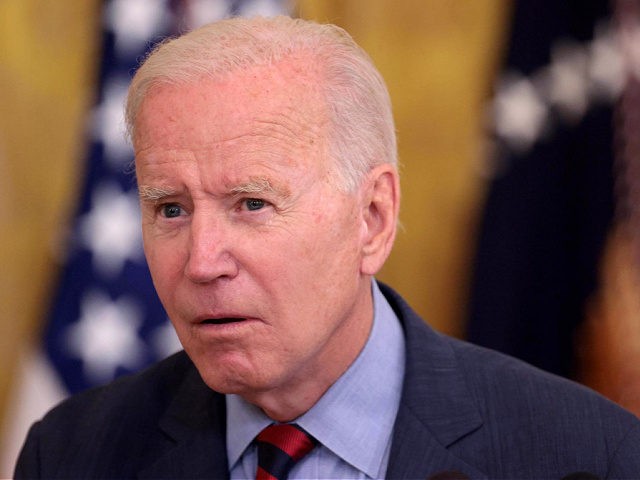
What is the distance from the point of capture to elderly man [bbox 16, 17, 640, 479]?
1794 millimetres

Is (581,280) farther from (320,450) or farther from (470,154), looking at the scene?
(320,450)

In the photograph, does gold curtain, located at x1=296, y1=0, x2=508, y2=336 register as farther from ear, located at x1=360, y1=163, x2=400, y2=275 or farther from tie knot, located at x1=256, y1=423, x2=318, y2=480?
tie knot, located at x1=256, y1=423, x2=318, y2=480

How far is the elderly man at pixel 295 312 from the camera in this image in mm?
1794

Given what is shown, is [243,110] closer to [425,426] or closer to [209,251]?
[209,251]

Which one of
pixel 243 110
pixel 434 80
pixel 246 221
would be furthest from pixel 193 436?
pixel 434 80

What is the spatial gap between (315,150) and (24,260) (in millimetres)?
1865

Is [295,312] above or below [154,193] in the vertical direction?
below

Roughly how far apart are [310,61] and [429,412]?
0.77 metres

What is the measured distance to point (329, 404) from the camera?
2.03 meters

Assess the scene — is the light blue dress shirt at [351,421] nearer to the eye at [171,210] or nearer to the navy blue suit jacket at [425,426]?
the navy blue suit jacket at [425,426]

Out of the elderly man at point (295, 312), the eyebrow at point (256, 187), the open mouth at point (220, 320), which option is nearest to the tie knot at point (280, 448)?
the elderly man at point (295, 312)

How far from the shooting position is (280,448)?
6.57 feet

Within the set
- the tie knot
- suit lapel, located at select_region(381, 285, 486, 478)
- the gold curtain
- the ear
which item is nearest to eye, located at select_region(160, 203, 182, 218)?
the ear

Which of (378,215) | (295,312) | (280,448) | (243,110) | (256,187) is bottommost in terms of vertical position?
(280,448)
